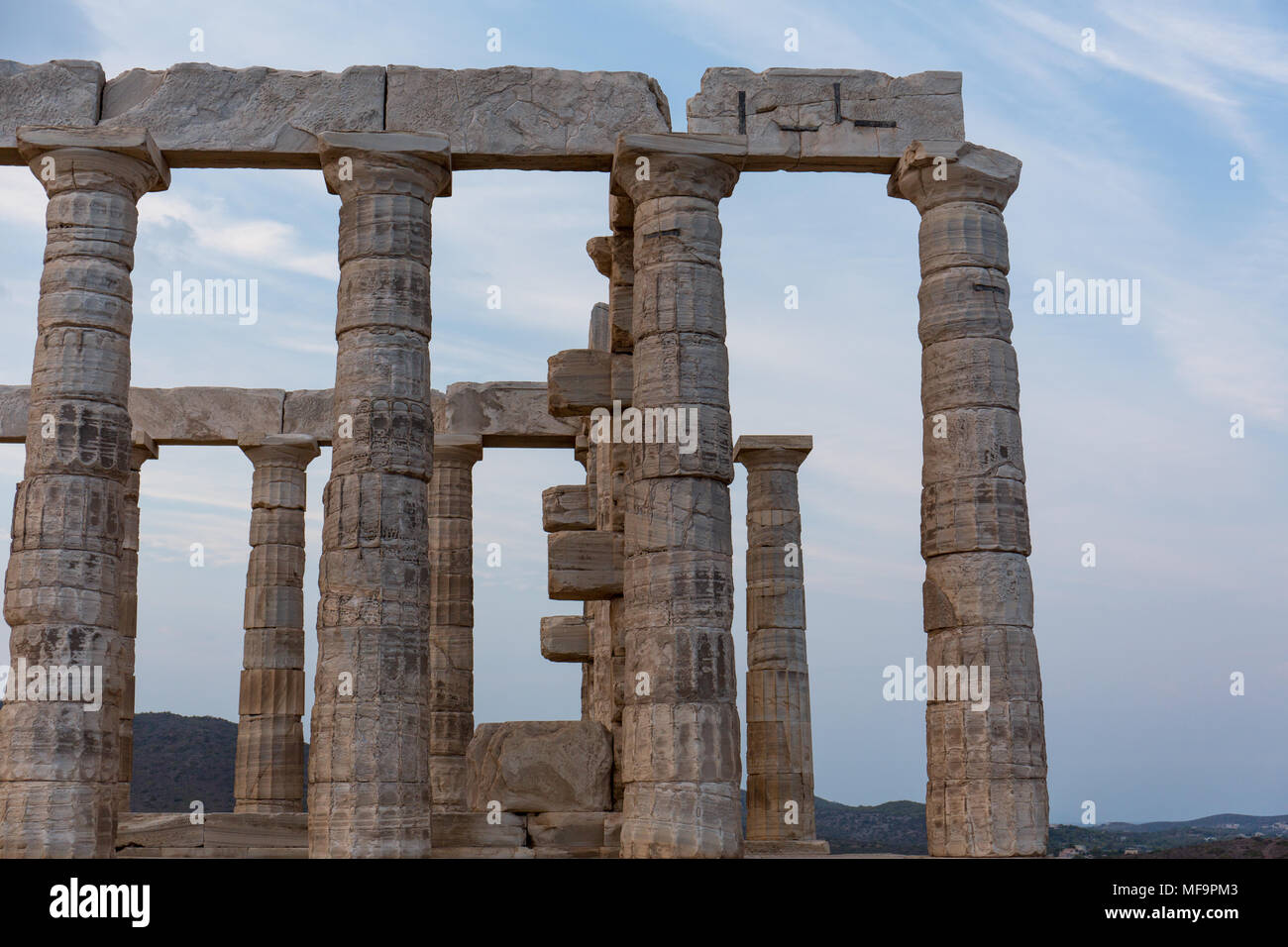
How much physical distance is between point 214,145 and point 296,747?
13334 mm

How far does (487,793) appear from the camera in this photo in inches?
757

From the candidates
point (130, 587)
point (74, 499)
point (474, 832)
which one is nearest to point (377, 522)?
point (74, 499)

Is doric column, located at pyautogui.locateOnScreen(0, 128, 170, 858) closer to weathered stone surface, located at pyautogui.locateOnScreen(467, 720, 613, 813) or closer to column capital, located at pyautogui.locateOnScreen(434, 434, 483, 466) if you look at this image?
weathered stone surface, located at pyautogui.locateOnScreen(467, 720, 613, 813)

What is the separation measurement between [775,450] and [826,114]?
29.6ft

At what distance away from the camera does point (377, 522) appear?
57.5 ft

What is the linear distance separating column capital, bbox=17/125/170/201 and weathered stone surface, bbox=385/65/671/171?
10.3 ft

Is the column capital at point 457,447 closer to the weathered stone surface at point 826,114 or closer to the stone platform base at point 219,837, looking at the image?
the stone platform base at point 219,837

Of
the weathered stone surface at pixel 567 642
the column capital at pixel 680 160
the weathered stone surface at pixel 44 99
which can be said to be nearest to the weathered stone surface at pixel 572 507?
the weathered stone surface at pixel 567 642

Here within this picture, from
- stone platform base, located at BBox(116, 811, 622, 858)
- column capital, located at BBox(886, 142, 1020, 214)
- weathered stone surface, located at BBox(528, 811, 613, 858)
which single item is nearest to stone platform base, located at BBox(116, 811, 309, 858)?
stone platform base, located at BBox(116, 811, 622, 858)

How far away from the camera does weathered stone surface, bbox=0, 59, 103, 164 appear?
739 inches

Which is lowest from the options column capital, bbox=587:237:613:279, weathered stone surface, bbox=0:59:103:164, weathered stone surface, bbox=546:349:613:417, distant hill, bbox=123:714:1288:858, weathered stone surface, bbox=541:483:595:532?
distant hill, bbox=123:714:1288:858

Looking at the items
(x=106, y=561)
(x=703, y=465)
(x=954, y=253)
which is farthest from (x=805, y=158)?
(x=106, y=561)

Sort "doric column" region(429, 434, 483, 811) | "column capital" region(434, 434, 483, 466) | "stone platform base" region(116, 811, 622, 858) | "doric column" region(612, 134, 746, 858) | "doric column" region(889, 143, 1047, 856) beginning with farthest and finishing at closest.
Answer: "column capital" region(434, 434, 483, 466) → "doric column" region(429, 434, 483, 811) → "stone platform base" region(116, 811, 622, 858) → "doric column" region(889, 143, 1047, 856) → "doric column" region(612, 134, 746, 858)
